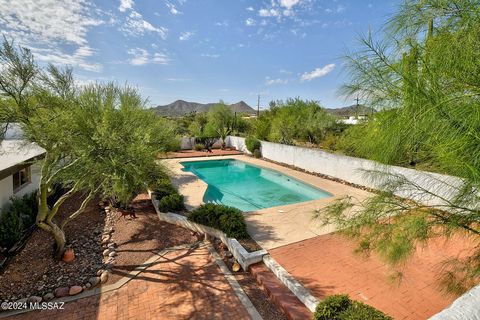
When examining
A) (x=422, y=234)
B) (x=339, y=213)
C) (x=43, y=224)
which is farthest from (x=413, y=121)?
(x=43, y=224)

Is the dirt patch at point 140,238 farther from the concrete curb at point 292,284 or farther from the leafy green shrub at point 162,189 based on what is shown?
the concrete curb at point 292,284

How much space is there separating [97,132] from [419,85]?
5.56m

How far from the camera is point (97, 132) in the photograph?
16.4ft

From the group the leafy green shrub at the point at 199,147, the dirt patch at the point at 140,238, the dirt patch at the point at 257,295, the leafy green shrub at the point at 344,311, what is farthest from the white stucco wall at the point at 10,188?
the leafy green shrub at the point at 199,147

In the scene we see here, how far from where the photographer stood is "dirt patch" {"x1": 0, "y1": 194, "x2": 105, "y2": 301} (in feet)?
16.3

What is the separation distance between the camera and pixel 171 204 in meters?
8.79

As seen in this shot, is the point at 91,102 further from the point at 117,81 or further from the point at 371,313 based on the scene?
the point at 371,313

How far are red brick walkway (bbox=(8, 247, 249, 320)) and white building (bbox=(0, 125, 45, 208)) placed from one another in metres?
3.97

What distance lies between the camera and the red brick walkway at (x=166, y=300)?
433 cm

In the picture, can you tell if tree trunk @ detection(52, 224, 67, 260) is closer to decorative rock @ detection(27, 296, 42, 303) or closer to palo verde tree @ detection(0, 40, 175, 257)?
palo verde tree @ detection(0, 40, 175, 257)

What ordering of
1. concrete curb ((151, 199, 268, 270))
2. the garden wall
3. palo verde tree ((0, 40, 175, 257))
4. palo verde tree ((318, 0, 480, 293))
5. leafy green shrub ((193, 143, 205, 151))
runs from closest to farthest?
palo verde tree ((318, 0, 480, 293)) → the garden wall → palo verde tree ((0, 40, 175, 257)) → concrete curb ((151, 199, 268, 270)) → leafy green shrub ((193, 143, 205, 151))

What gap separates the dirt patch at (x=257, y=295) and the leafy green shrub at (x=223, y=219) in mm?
828

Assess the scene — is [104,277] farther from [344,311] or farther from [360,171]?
[360,171]

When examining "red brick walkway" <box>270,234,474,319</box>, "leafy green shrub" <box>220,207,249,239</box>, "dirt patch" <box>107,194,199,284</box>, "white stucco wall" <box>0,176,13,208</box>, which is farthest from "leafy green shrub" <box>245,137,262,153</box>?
"white stucco wall" <box>0,176,13,208</box>
